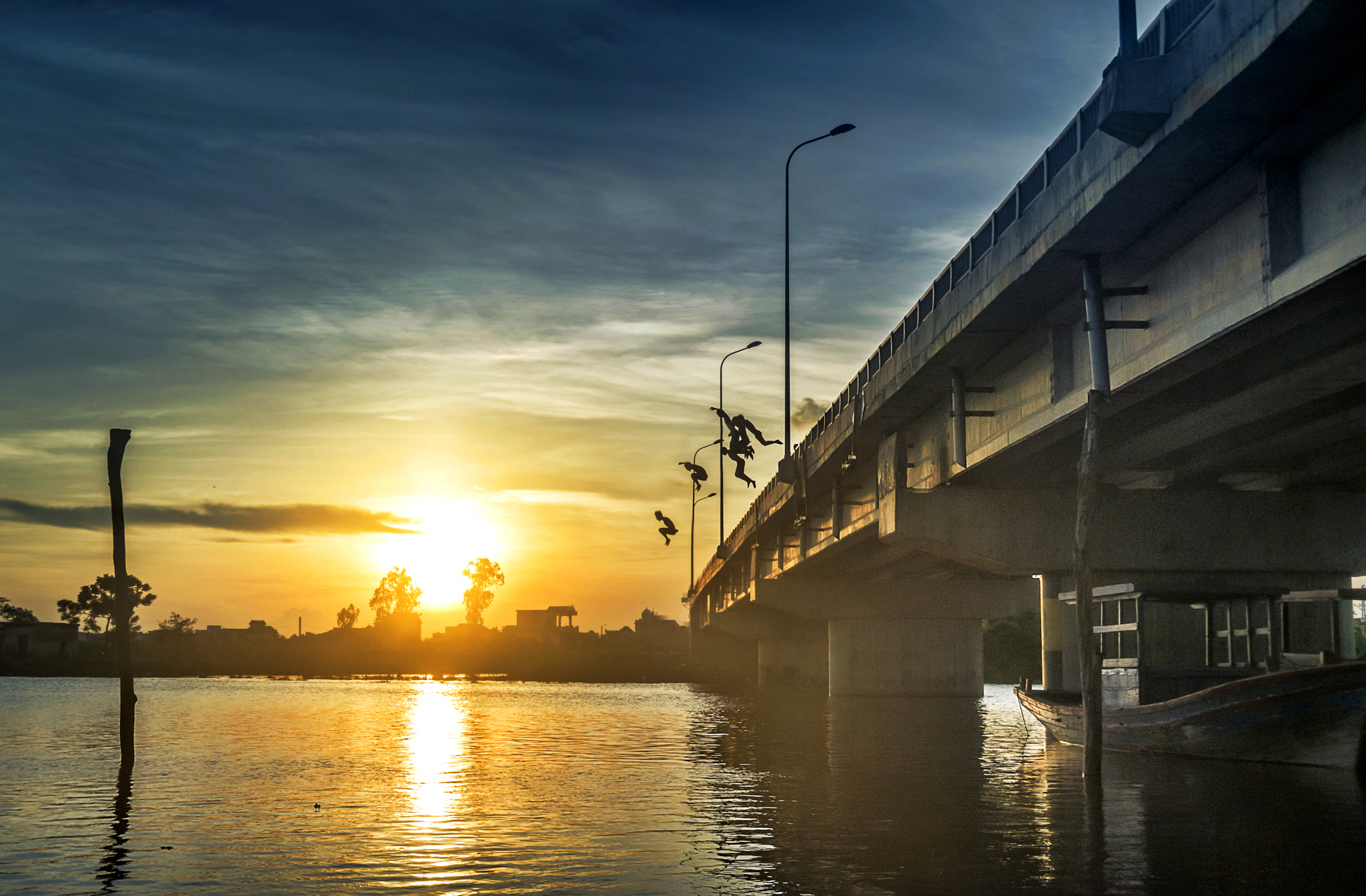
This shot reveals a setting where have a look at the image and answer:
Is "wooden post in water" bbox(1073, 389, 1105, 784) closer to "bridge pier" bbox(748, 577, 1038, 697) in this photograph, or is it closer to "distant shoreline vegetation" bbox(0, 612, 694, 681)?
"bridge pier" bbox(748, 577, 1038, 697)

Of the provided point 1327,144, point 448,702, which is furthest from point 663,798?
point 448,702

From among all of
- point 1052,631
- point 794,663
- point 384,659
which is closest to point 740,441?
point 1052,631

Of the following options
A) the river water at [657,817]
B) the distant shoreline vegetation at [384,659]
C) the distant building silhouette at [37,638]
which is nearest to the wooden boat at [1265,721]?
the river water at [657,817]

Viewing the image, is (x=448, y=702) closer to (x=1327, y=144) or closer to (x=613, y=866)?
(x=613, y=866)

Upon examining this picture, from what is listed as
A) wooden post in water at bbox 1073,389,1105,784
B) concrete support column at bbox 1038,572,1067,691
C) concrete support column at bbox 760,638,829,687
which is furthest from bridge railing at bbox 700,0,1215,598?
concrete support column at bbox 760,638,829,687

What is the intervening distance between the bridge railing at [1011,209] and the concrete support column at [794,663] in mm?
53425

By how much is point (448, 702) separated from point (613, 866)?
5891cm

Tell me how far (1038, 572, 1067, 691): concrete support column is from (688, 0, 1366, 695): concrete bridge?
0.12 metres

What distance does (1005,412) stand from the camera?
2553 cm

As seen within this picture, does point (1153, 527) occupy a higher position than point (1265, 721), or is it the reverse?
point (1153, 527)

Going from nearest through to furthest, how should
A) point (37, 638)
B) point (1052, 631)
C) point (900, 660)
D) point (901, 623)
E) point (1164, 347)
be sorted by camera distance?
point (1164, 347)
point (1052, 631)
point (900, 660)
point (901, 623)
point (37, 638)

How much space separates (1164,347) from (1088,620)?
624 centimetres

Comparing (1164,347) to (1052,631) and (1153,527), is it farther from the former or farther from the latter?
(1052,631)

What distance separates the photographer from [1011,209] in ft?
72.8
